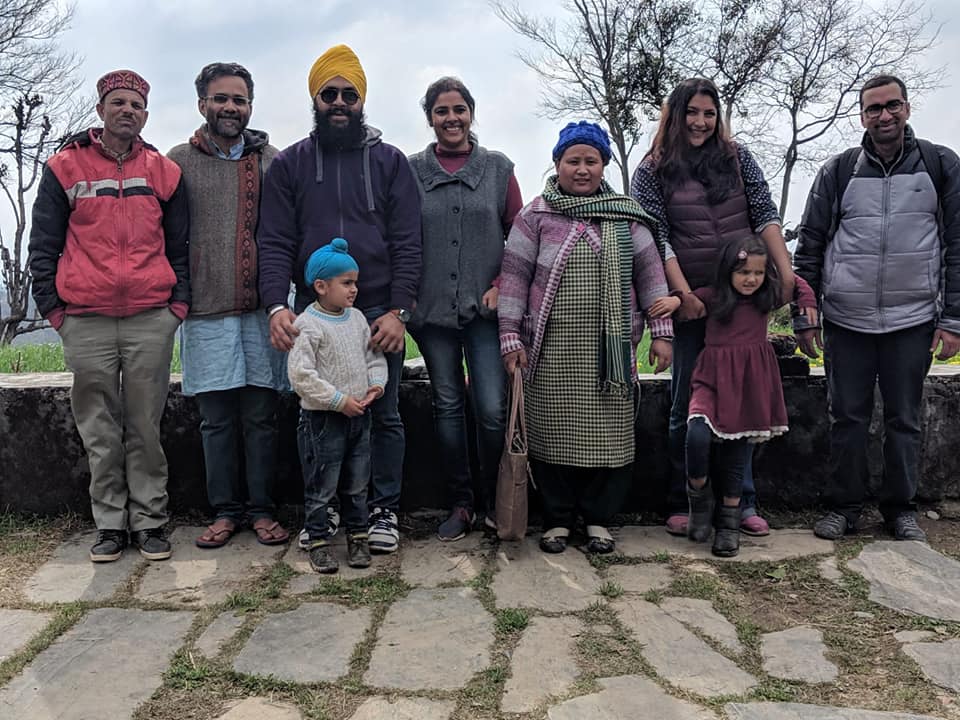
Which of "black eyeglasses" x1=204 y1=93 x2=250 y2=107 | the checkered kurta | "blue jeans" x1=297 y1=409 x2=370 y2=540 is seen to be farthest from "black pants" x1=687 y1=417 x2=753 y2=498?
"black eyeglasses" x1=204 y1=93 x2=250 y2=107

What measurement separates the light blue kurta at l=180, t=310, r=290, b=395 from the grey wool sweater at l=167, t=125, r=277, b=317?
0.17 feet

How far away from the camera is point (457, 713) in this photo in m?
2.40

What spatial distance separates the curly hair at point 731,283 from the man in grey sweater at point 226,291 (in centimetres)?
189

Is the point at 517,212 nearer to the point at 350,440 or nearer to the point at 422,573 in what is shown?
the point at 350,440

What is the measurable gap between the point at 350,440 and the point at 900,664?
212 centimetres

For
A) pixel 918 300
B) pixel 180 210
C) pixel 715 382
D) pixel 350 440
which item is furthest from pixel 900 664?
pixel 180 210

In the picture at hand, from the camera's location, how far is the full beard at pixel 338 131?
11.9ft

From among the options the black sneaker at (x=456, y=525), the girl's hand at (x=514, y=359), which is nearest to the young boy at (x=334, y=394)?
the black sneaker at (x=456, y=525)

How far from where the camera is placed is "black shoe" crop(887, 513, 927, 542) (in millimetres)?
3824

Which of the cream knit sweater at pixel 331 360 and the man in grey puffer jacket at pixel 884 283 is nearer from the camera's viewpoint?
the cream knit sweater at pixel 331 360

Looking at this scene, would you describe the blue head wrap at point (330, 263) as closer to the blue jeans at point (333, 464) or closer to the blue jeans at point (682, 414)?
the blue jeans at point (333, 464)

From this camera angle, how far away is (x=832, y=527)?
3852mm

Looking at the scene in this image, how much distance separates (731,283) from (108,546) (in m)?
2.80

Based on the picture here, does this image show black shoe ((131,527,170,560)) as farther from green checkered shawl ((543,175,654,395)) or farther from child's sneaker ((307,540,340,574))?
green checkered shawl ((543,175,654,395))
